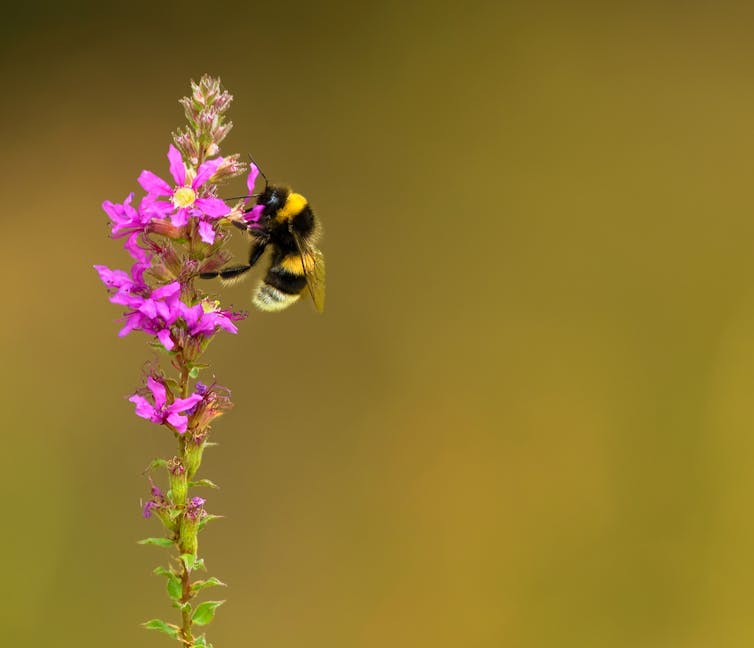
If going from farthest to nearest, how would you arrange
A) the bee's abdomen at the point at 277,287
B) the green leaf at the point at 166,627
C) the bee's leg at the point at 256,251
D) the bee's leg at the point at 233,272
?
1. the bee's abdomen at the point at 277,287
2. the bee's leg at the point at 256,251
3. the bee's leg at the point at 233,272
4. the green leaf at the point at 166,627

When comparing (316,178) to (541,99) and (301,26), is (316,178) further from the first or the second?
(541,99)

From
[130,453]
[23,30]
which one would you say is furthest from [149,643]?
[23,30]

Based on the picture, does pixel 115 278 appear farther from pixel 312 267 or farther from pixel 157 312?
pixel 312 267

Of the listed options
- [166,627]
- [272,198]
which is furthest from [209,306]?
[272,198]

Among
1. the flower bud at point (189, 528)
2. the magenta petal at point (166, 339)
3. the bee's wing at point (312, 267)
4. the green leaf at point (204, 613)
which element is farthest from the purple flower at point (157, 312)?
the bee's wing at point (312, 267)

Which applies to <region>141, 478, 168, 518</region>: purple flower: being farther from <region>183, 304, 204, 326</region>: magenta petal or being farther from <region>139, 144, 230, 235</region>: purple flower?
<region>139, 144, 230, 235</region>: purple flower

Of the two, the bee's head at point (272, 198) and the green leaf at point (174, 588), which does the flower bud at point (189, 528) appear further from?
the bee's head at point (272, 198)
